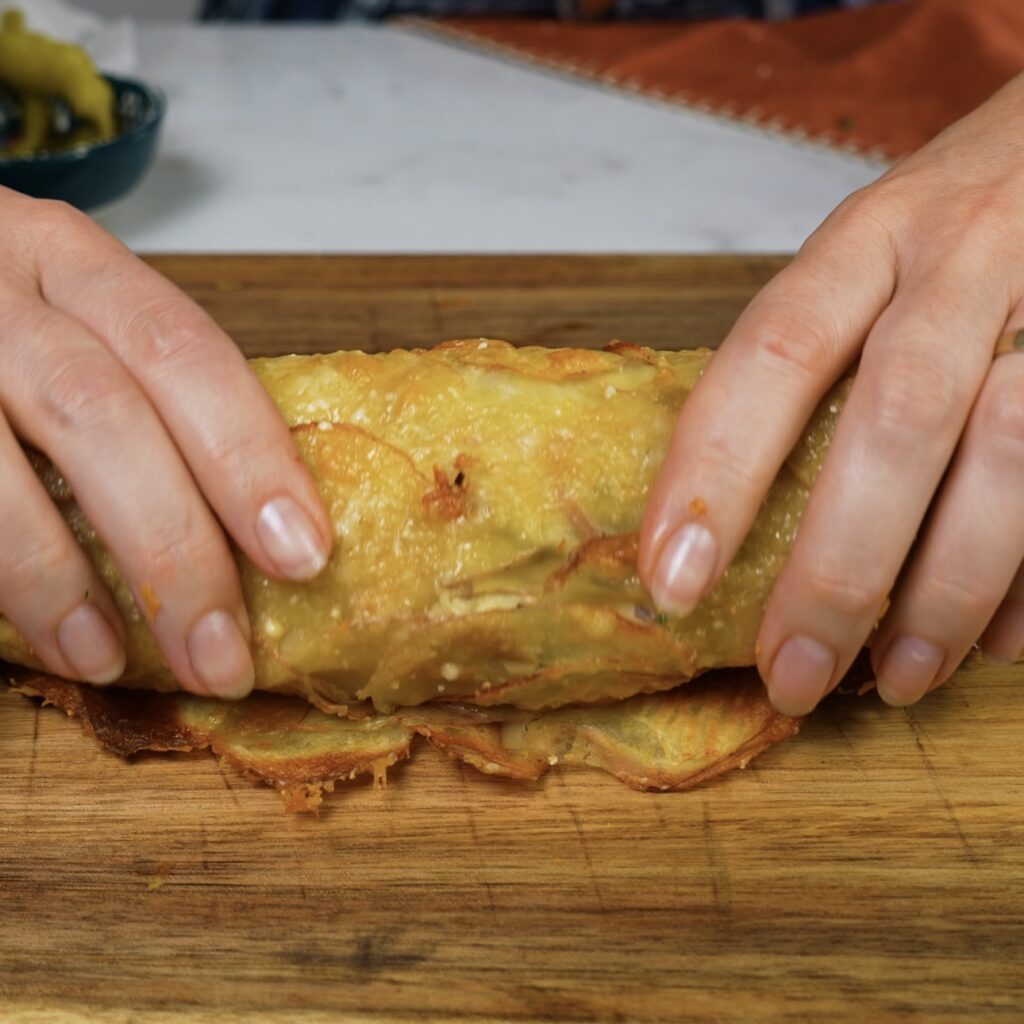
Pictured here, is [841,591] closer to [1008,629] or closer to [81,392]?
[1008,629]

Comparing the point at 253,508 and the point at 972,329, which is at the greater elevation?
the point at 972,329

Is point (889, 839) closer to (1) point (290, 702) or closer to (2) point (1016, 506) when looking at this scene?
(2) point (1016, 506)

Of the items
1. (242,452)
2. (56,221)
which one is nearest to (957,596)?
(242,452)

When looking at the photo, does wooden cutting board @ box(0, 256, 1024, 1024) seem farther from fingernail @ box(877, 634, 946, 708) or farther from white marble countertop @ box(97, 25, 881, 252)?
white marble countertop @ box(97, 25, 881, 252)

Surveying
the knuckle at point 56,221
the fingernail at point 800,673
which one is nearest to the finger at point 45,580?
the knuckle at point 56,221

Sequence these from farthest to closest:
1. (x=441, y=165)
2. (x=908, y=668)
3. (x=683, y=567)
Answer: (x=441, y=165), (x=908, y=668), (x=683, y=567)

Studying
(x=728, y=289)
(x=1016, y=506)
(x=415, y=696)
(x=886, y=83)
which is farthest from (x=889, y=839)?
(x=886, y=83)
